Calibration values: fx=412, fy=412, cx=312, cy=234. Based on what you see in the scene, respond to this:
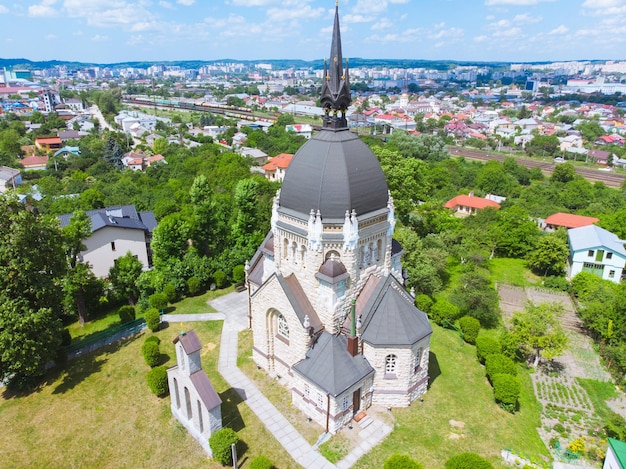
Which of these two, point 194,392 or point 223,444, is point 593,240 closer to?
point 223,444

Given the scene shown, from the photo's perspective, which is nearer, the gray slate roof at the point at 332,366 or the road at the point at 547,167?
the gray slate roof at the point at 332,366

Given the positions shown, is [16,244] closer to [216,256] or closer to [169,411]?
[169,411]

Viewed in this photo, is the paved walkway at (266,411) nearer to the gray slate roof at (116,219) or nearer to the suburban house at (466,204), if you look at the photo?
the gray slate roof at (116,219)

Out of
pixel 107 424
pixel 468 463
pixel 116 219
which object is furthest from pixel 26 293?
pixel 468 463

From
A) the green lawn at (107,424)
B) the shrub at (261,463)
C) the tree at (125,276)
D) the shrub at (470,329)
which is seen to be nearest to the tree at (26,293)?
the green lawn at (107,424)

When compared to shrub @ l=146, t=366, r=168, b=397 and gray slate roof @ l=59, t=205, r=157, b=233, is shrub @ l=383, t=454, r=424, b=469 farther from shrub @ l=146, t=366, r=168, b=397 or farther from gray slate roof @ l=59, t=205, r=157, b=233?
gray slate roof @ l=59, t=205, r=157, b=233

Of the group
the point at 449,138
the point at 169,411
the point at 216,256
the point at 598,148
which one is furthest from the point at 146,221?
the point at 598,148
